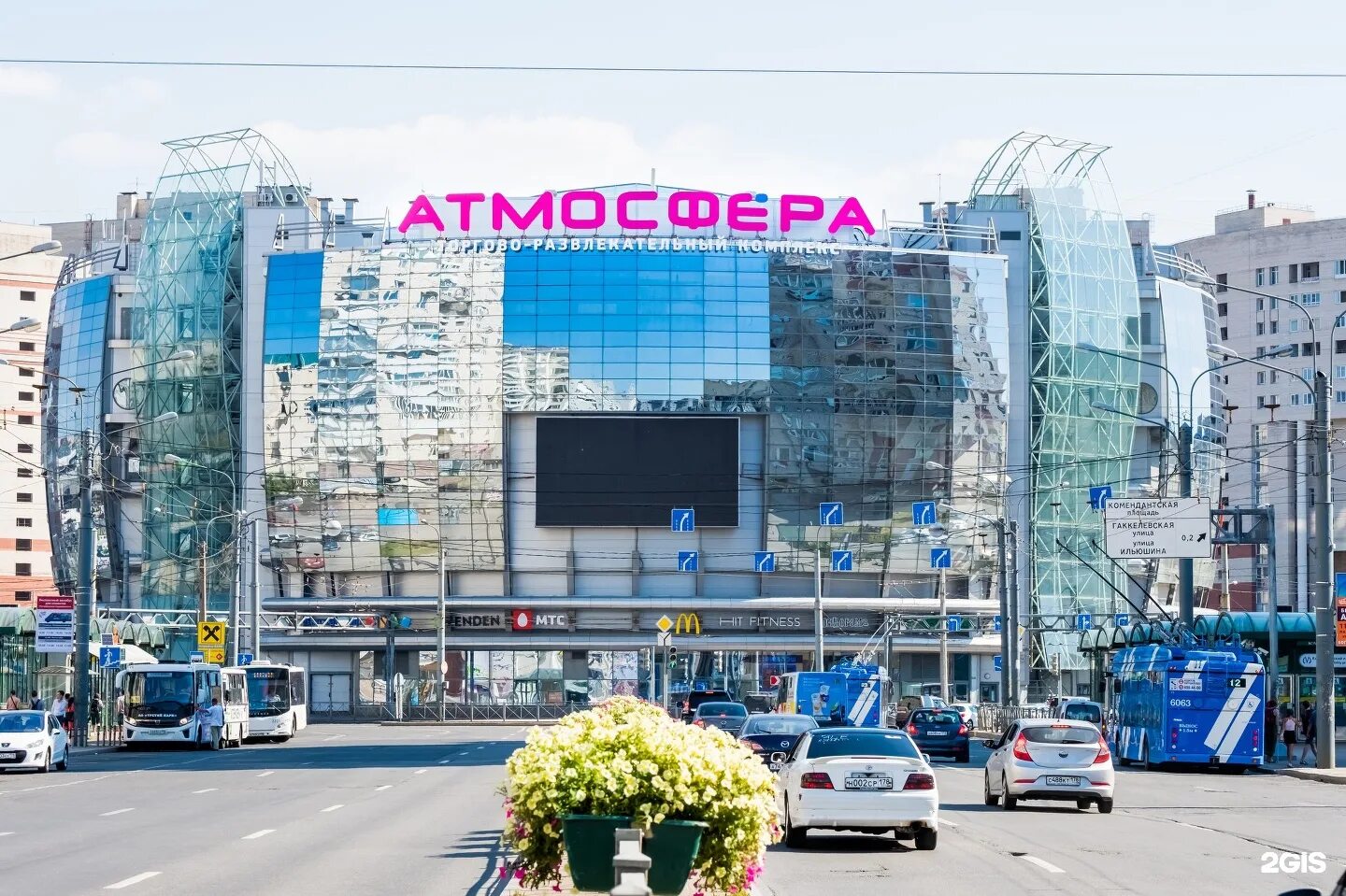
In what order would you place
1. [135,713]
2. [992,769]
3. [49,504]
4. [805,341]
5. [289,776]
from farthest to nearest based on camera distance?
1. [49,504]
2. [805,341]
3. [135,713]
4. [289,776]
5. [992,769]

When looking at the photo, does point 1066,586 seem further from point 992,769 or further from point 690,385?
point 992,769

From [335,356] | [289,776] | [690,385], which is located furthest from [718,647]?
[289,776]

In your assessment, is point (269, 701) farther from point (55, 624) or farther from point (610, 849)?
point (610, 849)

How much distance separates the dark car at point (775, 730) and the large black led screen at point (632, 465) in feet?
224

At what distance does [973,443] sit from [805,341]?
11.0m

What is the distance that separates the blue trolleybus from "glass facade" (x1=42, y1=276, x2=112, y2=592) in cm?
7767

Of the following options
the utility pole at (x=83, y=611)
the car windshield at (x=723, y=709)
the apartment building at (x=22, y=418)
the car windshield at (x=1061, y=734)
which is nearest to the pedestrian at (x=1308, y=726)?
the car windshield at (x=723, y=709)

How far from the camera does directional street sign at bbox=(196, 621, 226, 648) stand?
217 feet

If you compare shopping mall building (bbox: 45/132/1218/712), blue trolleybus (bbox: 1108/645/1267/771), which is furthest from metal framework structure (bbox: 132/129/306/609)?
blue trolleybus (bbox: 1108/645/1267/771)

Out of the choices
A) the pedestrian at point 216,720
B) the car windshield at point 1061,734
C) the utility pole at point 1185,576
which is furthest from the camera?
the pedestrian at point 216,720

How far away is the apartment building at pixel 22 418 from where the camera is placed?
475ft

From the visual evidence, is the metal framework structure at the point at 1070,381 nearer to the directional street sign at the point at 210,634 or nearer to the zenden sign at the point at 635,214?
the zenden sign at the point at 635,214

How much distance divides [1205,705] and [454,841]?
2716 centimetres

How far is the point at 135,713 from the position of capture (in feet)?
192
